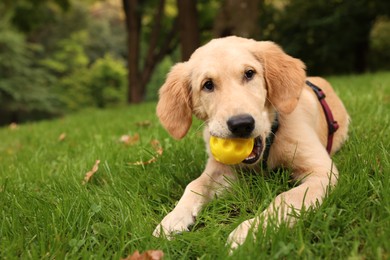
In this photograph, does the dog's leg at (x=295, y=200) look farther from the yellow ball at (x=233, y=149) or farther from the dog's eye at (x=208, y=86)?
the dog's eye at (x=208, y=86)

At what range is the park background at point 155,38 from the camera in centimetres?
969

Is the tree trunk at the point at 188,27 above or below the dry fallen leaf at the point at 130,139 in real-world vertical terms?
above

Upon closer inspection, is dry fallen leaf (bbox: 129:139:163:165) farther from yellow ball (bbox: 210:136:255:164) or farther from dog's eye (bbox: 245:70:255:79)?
dog's eye (bbox: 245:70:255:79)

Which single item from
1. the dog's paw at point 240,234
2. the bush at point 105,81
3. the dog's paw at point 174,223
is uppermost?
the dog's paw at point 240,234

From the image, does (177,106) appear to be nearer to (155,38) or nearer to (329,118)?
(329,118)

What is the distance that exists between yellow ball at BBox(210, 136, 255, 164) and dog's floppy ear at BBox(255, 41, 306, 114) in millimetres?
393

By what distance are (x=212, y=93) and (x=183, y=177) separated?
1.98 feet

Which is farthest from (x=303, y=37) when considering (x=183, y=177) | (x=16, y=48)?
(x=183, y=177)

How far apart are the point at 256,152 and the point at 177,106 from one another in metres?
0.67

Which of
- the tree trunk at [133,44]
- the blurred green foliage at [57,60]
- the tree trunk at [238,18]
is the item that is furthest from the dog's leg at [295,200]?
the blurred green foliage at [57,60]

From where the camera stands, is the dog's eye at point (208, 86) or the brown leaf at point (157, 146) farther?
the brown leaf at point (157, 146)

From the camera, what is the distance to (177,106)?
8.80 feet

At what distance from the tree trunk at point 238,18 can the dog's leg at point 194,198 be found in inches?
213

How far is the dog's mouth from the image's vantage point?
2242 millimetres
